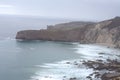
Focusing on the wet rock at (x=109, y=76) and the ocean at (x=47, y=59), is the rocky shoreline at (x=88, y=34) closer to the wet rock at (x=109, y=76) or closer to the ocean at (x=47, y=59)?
the ocean at (x=47, y=59)

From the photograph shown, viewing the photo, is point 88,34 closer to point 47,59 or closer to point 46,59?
point 47,59

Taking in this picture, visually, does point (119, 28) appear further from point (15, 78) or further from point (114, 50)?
point (15, 78)

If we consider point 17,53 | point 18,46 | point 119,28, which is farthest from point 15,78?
point 119,28

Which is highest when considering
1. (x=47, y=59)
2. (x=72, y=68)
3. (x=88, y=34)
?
(x=88, y=34)

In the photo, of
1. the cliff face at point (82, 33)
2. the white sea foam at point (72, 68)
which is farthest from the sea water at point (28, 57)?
the cliff face at point (82, 33)

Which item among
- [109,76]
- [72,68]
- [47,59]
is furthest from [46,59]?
[109,76]

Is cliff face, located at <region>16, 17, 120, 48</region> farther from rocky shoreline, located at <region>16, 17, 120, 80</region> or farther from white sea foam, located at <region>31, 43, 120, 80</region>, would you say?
white sea foam, located at <region>31, 43, 120, 80</region>

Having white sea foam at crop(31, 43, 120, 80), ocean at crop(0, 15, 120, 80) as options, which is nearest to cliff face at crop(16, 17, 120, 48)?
ocean at crop(0, 15, 120, 80)

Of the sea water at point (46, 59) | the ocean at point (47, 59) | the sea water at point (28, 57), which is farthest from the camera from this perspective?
the sea water at point (28, 57)
